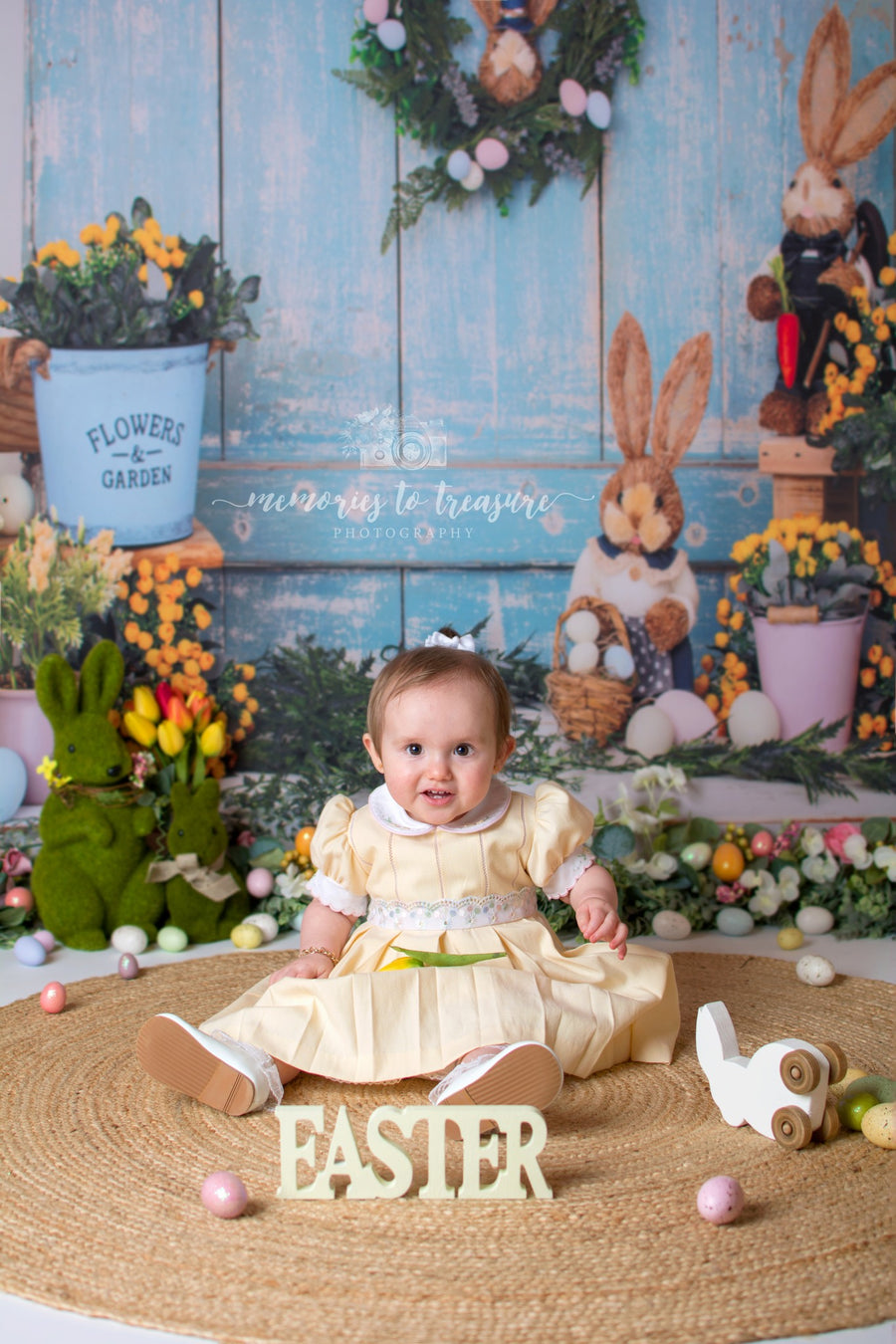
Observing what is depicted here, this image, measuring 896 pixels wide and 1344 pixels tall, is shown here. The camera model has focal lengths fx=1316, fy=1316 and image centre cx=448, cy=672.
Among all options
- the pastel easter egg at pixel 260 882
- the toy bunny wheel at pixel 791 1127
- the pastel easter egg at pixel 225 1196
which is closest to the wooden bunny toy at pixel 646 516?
the pastel easter egg at pixel 260 882

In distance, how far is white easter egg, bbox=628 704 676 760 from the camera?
288 centimetres

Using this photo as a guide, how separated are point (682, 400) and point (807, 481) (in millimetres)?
328

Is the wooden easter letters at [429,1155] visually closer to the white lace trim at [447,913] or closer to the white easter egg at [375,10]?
the white lace trim at [447,913]

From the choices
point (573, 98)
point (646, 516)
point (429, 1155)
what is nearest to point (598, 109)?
point (573, 98)

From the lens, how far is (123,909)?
2.63 metres

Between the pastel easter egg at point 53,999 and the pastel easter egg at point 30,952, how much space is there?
300 millimetres

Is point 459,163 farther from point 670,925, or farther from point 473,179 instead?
point 670,925

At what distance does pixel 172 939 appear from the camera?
8.46ft

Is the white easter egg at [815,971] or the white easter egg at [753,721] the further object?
the white easter egg at [753,721]

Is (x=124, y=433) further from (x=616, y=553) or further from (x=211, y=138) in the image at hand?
(x=616, y=553)

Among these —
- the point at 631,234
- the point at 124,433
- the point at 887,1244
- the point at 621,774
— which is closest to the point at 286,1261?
the point at 887,1244

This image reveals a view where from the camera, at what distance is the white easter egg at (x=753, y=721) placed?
2.87m

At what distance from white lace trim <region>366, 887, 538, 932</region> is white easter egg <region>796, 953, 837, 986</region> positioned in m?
0.65

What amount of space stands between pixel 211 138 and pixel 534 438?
3.06 feet
